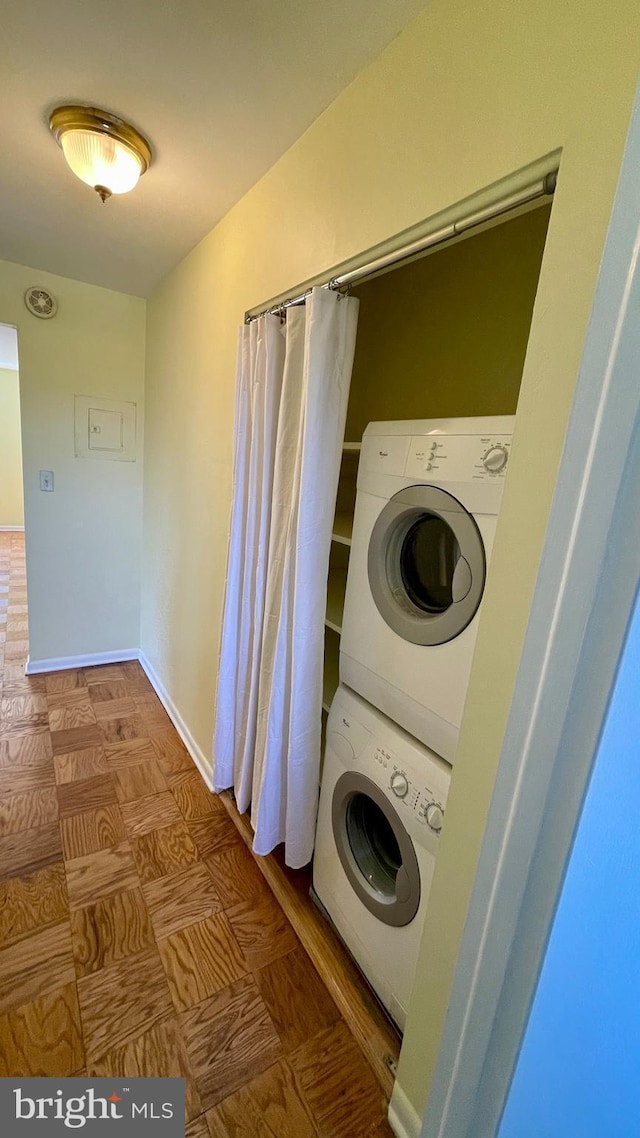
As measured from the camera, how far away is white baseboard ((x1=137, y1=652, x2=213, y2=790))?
1.95 m

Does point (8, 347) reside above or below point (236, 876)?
above

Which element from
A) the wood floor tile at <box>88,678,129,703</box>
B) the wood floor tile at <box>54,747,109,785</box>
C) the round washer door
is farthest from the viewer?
the wood floor tile at <box>88,678,129,703</box>

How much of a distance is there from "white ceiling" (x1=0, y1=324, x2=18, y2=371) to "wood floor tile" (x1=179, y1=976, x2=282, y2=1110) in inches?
147

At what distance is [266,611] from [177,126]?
1.40m

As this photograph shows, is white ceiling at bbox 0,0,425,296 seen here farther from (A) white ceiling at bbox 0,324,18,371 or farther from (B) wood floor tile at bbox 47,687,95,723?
(B) wood floor tile at bbox 47,687,95,723

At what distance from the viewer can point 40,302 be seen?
225 centimetres

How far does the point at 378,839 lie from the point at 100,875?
100 centimetres

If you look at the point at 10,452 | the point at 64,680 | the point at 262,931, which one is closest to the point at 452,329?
the point at 262,931

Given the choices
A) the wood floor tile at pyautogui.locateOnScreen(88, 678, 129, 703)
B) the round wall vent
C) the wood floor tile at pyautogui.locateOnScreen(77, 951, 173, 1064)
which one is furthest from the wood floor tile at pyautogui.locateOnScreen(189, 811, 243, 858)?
the round wall vent

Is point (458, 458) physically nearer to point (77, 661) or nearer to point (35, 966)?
point (35, 966)

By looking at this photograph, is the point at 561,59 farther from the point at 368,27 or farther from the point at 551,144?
the point at 368,27

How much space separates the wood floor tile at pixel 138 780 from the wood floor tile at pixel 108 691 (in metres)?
0.64

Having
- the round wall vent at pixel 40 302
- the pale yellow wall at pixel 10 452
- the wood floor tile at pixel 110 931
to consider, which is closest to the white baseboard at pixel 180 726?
the wood floor tile at pixel 110 931

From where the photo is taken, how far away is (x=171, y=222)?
1.67 m
